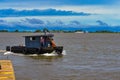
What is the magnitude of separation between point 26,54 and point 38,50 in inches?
91.0

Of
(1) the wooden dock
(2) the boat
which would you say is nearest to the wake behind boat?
(2) the boat

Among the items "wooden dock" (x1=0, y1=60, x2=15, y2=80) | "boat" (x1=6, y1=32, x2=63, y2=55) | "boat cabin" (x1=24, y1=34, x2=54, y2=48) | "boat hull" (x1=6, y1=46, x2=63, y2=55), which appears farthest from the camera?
"boat cabin" (x1=24, y1=34, x2=54, y2=48)

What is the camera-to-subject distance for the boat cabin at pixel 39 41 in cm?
5466

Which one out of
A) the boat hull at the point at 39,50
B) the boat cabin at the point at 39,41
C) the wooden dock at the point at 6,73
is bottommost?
the boat hull at the point at 39,50

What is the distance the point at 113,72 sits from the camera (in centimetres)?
3609

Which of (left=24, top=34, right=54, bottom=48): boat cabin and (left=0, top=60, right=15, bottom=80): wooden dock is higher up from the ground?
(left=24, top=34, right=54, bottom=48): boat cabin

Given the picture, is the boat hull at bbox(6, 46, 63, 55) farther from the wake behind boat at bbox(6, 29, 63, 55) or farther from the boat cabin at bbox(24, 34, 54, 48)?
the boat cabin at bbox(24, 34, 54, 48)

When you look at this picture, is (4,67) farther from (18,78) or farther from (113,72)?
(113,72)

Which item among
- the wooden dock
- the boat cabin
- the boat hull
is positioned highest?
the boat cabin


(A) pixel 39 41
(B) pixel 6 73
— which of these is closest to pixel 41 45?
(A) pixel 39 41

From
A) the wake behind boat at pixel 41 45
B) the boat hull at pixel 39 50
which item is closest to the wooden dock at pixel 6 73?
the boat hull at pixel 39 50

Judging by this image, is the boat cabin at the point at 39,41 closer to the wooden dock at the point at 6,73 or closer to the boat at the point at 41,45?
the boat at the point at 41,45

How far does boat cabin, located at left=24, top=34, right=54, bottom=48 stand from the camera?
5466cm

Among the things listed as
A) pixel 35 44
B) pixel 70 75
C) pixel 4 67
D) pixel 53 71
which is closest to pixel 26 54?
pixel 35 44
